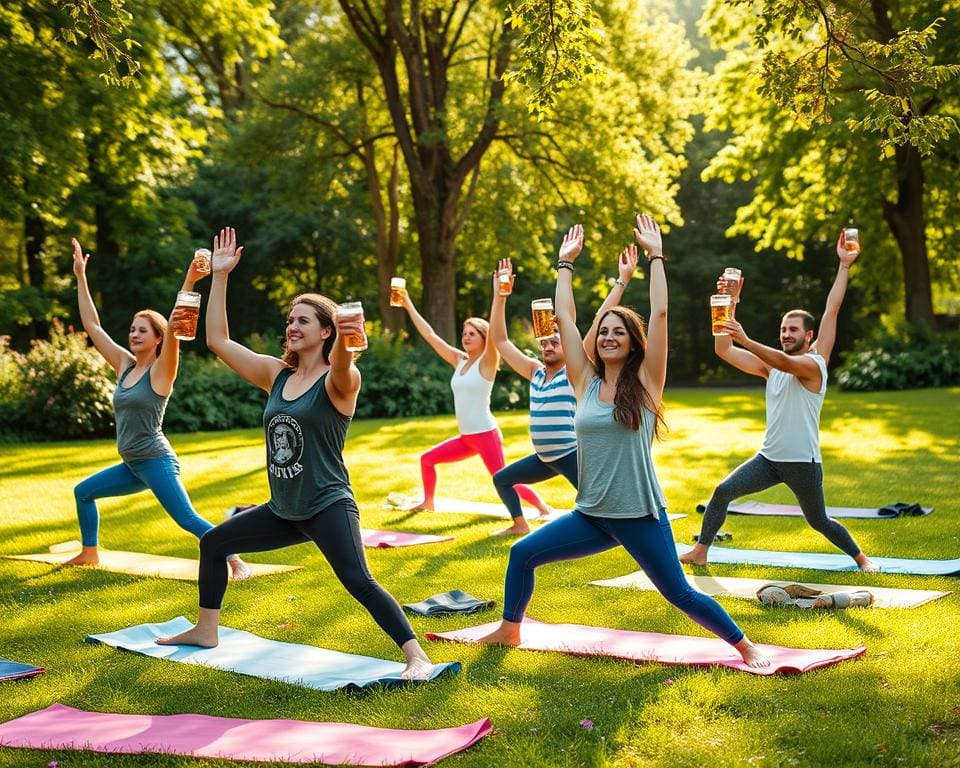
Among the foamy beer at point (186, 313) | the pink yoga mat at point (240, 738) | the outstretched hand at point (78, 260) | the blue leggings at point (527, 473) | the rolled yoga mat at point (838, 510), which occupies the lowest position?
the rolled yoga mat at point (838, 510)

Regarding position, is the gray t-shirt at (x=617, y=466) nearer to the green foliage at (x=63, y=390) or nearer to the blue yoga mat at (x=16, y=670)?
the blue yoga mat at (x=16, y=670)

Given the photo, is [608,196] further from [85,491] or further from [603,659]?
[603,659]

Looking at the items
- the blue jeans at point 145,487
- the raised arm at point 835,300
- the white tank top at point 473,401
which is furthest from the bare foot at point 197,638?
the white tank top at point 473,401

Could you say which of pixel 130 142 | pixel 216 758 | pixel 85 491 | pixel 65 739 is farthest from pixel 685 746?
pixel 130 142

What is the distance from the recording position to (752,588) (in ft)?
25.3

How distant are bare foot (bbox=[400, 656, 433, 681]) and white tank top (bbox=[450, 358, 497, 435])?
5.42m

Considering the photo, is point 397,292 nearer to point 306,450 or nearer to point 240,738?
point 306,450

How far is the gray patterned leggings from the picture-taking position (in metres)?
7.96

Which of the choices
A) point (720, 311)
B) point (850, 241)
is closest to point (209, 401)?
point (850, 241)

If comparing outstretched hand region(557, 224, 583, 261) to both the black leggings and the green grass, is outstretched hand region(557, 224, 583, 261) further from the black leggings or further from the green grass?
the green grass

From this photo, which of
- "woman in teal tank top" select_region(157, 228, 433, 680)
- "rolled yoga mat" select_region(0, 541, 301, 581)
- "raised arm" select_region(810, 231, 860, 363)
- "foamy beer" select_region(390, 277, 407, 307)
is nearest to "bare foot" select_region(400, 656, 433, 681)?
"woman in teal tank top" select_region(157, 228, 433, 680)

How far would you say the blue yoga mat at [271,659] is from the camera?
574 centimetres

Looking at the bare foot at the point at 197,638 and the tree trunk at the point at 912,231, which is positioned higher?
the tree trunk at the point at 912,231

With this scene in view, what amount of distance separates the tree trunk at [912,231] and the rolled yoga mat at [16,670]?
26.5 metres
